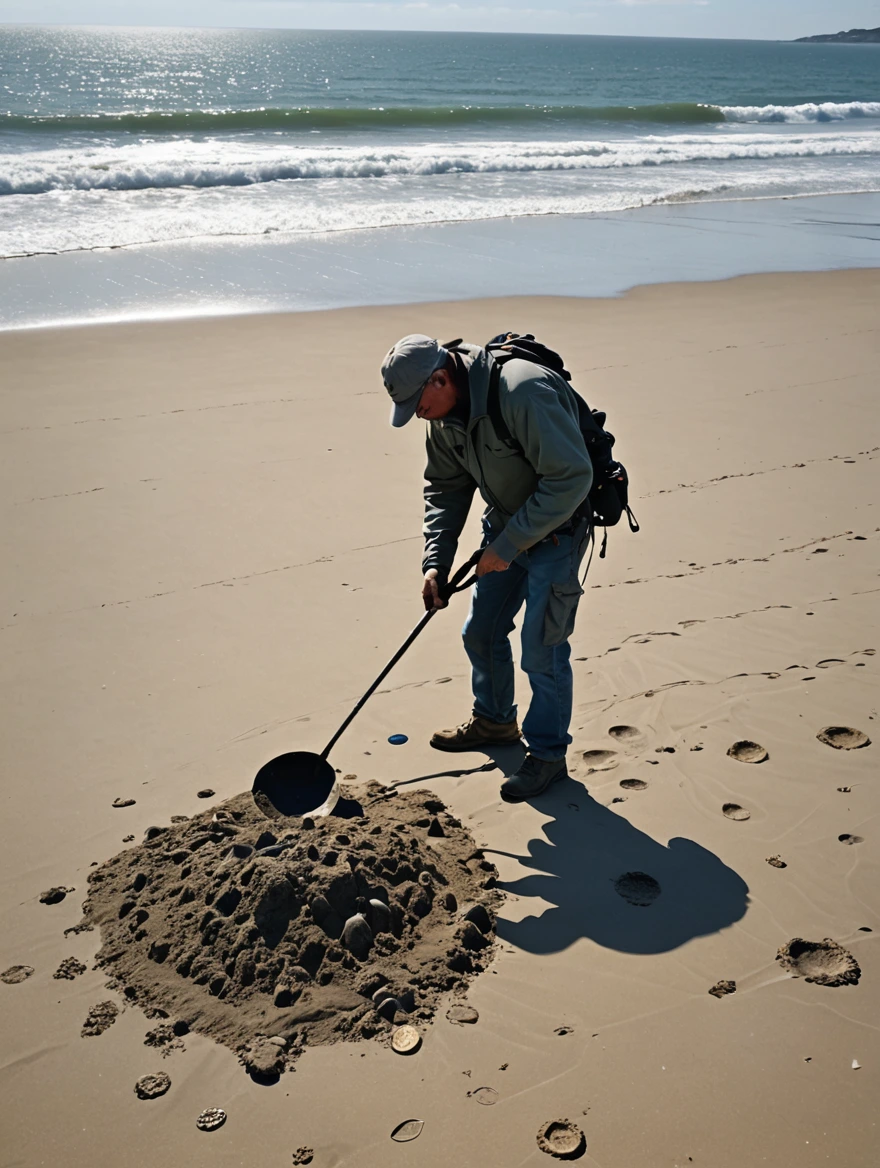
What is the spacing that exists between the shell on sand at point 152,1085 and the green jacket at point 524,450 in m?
1.82

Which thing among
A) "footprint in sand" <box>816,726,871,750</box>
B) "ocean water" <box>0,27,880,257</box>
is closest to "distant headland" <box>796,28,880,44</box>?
"ocean water" <box>0,27,880,257</box>

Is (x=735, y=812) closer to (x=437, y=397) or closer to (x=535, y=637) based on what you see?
(x=535, y=637)

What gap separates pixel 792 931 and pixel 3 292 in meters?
10.4

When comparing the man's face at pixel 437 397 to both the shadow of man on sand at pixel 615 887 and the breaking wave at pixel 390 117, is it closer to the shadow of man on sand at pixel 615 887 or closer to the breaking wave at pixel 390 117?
the shadow of man on sand at pixel 615 887

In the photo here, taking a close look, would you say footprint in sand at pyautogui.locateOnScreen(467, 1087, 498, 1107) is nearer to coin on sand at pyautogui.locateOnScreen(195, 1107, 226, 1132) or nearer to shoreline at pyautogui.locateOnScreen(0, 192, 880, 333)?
coin on sand at pyautogui.locateOnScreen(195, 1107, 226, 1132)

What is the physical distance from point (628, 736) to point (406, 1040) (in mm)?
1714

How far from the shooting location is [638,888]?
3.33 m

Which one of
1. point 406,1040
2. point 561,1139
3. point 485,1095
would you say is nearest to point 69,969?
point 406,1040

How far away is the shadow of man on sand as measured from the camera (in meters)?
3.15

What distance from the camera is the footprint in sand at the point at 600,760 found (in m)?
3.97

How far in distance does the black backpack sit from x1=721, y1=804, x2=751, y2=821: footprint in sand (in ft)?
3.60

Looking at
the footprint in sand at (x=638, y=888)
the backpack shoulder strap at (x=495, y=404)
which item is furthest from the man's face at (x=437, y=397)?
the footprint in sand at (x=638, y=888)

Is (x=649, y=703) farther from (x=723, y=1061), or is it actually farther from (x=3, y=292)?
(x=3, y=292)

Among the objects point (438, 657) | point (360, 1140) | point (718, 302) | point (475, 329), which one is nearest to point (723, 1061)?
point (360, 1140)
